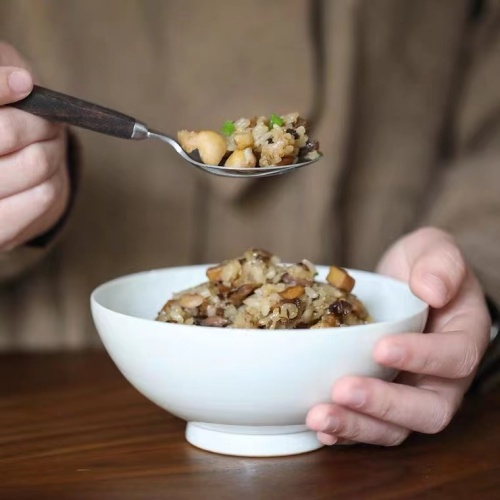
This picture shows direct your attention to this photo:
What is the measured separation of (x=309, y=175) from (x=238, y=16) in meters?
0.30

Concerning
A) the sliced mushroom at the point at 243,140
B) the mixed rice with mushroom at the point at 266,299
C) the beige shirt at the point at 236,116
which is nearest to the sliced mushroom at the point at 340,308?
the mixed rice with mushroom at the point at 266,299

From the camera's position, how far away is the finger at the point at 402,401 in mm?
904

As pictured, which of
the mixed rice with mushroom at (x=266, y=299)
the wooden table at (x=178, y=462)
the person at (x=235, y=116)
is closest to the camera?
the wooden table at (x=178, y=462)

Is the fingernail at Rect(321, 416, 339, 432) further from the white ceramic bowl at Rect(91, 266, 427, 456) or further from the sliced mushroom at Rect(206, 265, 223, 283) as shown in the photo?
the sliced mushroom at Rect(206, 265, 223, 283)

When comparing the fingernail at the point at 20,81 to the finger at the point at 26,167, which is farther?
the finger at the point at 26,167

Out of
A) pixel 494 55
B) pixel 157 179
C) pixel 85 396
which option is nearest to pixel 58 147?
pixel 85 396

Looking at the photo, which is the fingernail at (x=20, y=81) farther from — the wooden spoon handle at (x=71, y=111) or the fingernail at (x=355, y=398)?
the fingernail at (x=355, y=398)

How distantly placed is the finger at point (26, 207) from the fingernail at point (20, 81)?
0.56 ft

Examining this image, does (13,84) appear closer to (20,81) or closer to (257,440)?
(20,81)

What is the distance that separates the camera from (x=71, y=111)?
1037 millimetres

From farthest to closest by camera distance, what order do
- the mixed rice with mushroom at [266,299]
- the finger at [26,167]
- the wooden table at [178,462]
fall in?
the finger at [26,167] < the mixed rice with mushroom at [266,299] < the wooden table at [178,462]

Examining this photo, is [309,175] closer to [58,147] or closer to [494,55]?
[494,55]

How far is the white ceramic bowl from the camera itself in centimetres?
88

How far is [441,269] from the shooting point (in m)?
1.08
